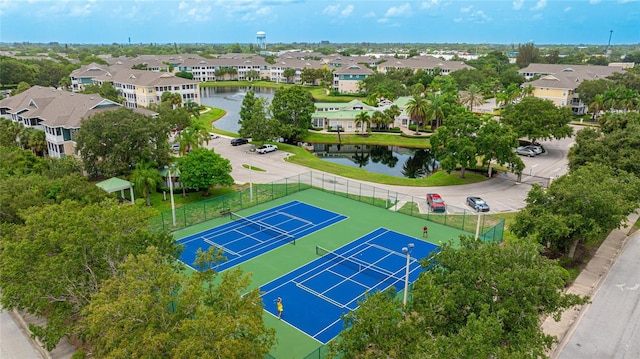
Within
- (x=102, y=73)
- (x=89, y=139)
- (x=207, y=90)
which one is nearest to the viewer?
(x=89, y=139)

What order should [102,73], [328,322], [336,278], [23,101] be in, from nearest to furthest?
[328,322]
[336,278]
[23,101]
[102,73]

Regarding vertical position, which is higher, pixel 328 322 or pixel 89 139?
pixel 89 139

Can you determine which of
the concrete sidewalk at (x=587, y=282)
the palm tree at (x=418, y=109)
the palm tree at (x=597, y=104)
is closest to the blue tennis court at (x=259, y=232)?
the concrete sidewalk at (x=587, y=282)

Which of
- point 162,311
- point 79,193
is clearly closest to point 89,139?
point 79,193

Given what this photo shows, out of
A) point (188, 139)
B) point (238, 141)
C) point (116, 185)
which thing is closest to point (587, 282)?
point (116, 185)

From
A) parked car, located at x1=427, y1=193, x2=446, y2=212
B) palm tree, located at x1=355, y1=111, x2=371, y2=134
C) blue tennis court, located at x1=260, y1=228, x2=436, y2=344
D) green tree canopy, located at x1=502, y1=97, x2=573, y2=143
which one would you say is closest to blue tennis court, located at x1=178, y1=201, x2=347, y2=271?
blue tennis court, located at x1=260, y1=228, x2=436, y2=344

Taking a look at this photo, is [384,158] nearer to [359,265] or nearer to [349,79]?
[359,265]

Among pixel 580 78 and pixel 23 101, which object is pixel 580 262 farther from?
pixel 580 78

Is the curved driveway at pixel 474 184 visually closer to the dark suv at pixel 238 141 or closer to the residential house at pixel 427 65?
the dark suv at pixel 238 141
